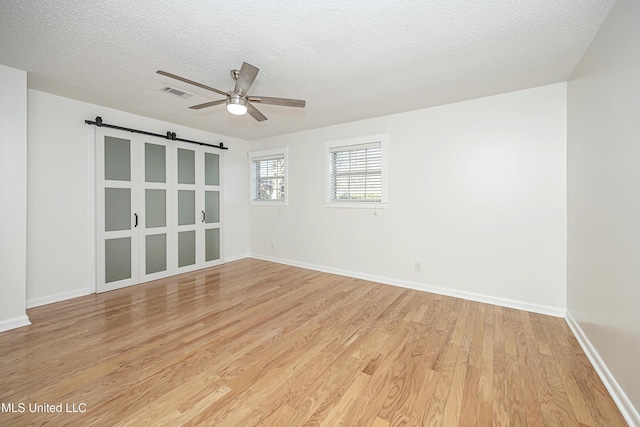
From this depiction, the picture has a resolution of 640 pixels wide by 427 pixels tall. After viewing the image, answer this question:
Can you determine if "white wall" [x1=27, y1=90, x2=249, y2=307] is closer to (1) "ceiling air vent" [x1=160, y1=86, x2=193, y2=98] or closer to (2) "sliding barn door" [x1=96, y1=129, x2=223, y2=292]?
(2) "sliding barn door" [x1=96, y1=129, x2=223, y2=292]

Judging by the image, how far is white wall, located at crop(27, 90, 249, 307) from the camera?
3.12 m

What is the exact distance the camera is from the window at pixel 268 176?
210 inches

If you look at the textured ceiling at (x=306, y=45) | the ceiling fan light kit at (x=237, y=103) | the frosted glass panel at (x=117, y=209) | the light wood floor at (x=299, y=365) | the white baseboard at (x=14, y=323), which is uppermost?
the textured ceiling at (x=306, y=45)

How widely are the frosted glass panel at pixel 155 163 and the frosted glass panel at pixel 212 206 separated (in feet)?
2.77

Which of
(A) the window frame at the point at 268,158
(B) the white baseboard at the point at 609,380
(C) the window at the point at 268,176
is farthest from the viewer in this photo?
(C) the window at the point at 268,176

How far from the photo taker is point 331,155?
15.2 feet

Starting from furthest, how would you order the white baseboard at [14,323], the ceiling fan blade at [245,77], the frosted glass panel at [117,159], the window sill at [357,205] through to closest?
1. the window sill at [357,205]
2. the frosted glass panel at [117,159]
3. the white baseboard at [14,323]
4. the ceiling fan blade at [245,77]

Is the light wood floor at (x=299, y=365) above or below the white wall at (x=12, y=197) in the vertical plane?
below

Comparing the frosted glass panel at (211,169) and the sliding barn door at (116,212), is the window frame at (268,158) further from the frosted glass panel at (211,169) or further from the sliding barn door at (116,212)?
the sliding barn door at (116,212)

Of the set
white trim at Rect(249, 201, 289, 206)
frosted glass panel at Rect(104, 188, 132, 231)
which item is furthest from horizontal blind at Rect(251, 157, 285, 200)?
frosted glass panel at Rect(104, 188, 132, 231)

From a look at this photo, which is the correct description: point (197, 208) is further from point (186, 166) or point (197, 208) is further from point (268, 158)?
point (268, 158)

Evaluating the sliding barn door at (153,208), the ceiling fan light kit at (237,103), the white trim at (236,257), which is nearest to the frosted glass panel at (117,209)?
the sliding barn door at (153,208)

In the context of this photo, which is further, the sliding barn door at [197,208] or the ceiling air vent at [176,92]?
the sliding barn door at [197,208]

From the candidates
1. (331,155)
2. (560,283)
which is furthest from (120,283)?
(560,283)
